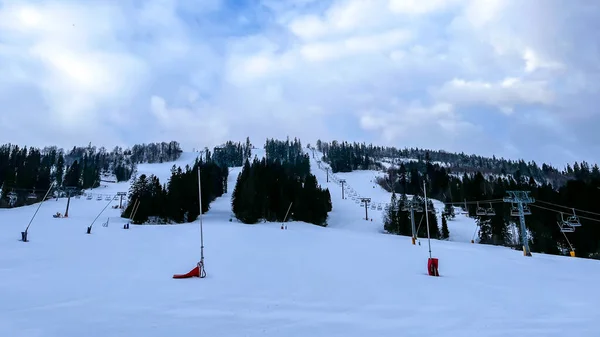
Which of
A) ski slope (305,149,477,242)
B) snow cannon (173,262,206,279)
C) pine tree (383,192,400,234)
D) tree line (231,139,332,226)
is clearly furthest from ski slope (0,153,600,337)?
pine tree (383,192,400,234)

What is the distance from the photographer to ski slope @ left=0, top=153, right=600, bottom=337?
7207 mm

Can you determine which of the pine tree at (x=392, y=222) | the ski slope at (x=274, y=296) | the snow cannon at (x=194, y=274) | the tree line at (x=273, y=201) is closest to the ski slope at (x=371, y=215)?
the pine tree at (x=392, y=222)

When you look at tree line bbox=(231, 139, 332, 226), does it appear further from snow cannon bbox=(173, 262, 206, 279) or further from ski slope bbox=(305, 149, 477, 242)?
snow cannon bbox=(173, 262, 206, 279)

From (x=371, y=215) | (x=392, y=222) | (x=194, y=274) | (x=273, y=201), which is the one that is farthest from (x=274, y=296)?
(x=371, y=215)

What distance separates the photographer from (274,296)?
1035cm

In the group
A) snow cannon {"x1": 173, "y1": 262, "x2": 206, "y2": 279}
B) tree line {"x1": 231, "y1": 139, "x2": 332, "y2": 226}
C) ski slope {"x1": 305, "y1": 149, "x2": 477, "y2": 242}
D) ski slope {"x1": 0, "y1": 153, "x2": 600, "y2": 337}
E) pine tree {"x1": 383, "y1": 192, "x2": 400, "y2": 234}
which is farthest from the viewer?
ski slope {"x1": 305, "y1": 149, "x2": 477, "y2": 242}

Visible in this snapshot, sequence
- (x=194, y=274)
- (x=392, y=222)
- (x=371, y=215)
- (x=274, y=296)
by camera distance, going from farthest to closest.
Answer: (x=371, y=215), (x=392, y=222), (x=194, y=274), (x=274, y=296)

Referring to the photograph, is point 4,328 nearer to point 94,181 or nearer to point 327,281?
point 327,281

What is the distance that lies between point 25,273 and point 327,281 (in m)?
10.7

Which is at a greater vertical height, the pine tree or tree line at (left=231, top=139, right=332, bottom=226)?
tree line at (left=231, top=139, right=332, bottom=226)

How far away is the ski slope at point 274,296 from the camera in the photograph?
7.21 metres

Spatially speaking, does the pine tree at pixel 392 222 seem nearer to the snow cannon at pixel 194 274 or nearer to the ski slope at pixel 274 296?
the ski slope at pixel 274 296

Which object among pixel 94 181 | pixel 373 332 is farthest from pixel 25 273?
pixel 94 181

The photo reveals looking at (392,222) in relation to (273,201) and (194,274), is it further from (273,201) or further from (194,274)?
(194,274)
